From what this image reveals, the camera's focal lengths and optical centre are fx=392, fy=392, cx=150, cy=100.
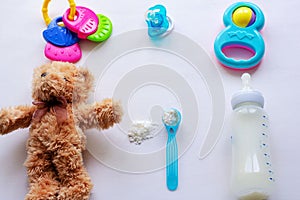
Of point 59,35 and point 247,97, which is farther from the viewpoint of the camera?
point 59,35

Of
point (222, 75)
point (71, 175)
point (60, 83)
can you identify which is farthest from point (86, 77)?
point (222, 75)

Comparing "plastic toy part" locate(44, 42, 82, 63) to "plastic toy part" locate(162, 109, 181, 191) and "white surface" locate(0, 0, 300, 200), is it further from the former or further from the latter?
"plastic toy part" locate(162, 109, 181, 191)

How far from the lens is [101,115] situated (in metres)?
0.82

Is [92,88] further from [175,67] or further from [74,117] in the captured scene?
[175,67]

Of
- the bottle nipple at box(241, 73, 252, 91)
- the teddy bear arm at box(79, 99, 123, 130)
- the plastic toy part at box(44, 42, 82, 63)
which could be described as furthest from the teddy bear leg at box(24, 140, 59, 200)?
the bottle nipple at box(241, 73, 252, 91)

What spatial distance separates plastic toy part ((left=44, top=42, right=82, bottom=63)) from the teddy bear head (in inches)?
3.7

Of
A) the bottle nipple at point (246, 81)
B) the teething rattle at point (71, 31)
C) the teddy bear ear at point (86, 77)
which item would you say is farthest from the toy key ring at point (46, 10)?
the bottle nipple at point (246, 81)

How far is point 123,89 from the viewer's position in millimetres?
924

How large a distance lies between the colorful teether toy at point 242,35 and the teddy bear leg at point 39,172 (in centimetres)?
45

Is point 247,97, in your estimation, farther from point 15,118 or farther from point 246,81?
point 15,118

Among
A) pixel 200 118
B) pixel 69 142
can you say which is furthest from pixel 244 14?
pixel 69 142

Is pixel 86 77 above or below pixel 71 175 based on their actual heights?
above

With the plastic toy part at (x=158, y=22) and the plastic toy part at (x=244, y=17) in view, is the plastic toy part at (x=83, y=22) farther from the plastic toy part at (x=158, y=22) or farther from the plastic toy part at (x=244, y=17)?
the plastic toy part at (x=244, y=17)

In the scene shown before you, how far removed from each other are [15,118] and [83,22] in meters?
0.29
